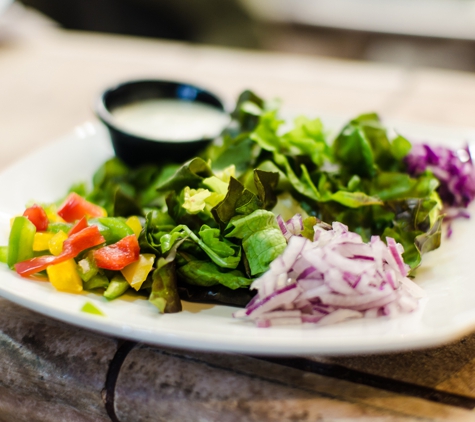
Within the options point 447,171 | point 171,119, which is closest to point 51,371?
point 171,119

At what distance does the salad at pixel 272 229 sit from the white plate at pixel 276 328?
0.04 metres

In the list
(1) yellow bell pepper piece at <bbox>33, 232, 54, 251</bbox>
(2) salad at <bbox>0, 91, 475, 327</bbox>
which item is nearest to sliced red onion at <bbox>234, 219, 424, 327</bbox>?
(2) salad at <bbox>0, 91, 475, 327</bbox>

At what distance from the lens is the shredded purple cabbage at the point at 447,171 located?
1.59 m

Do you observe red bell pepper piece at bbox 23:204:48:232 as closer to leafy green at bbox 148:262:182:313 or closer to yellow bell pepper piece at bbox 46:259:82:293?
yellow bell pepper piece at bbox 46:259:82:293

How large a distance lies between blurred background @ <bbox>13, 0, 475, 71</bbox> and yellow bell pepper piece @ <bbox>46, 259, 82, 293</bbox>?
4.79 metres

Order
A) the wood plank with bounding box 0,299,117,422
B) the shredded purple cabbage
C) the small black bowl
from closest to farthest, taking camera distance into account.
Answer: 1. the wood plank with bounding box 0,299,117,422
2. the shredded purple cabbage
3. the small black bowl

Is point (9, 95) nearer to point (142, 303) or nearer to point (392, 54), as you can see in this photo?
point (142, 303)

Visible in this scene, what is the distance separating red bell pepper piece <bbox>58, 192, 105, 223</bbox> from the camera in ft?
4.46

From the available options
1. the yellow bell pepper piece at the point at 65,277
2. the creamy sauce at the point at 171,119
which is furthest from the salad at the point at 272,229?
the creamy sauce at the point at 171,119

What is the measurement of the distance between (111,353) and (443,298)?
0.76m

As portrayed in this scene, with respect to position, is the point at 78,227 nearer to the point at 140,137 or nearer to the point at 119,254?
the point at 119,254

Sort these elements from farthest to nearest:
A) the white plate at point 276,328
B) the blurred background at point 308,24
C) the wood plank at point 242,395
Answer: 1. the blurred background at point 308,24
2. the wood plank at point 242,395
3. the white plate at point 276,328

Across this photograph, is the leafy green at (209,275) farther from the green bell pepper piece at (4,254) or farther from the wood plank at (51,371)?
the green bell pepper piece at (4,254)

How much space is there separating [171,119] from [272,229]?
1.00 metres
